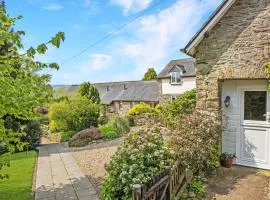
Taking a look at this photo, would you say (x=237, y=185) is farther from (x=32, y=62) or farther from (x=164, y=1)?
(x=164, y=1)

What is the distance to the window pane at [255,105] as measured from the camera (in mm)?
8750

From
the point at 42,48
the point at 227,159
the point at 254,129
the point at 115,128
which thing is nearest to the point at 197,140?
the point at 227,159

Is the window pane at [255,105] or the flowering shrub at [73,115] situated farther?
the flowering shrub at [73,115]

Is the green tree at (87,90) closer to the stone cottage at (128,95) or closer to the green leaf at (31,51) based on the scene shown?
the stone cottage at (128,95)

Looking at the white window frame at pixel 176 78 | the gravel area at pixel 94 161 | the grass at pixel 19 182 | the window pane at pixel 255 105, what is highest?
the white window frame at pixel 176 78

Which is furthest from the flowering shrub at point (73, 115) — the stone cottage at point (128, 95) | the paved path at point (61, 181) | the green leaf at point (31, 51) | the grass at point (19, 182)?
the green leaf at point (31, 51)

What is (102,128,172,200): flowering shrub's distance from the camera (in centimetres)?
609

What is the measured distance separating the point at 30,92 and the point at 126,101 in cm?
3657

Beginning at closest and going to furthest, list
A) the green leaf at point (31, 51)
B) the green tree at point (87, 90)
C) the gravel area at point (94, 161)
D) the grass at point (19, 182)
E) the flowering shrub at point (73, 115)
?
the green leaf at point (31, 51) < the grass at point (19, 182) < the gravel area at point (94, 161) < the flowering shrub at point (73, 115) < the green tree at point (87, 90)

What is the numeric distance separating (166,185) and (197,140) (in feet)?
6.58

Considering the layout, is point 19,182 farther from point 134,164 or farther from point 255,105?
point 255,105

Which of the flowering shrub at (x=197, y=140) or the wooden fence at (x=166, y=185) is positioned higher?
the flowering shrub at (x=197, y=140)

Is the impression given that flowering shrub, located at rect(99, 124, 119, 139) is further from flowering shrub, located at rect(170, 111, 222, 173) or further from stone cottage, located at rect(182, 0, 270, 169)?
flowering shrub, located at rect(170, 111, 222, 173)

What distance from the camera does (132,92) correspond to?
43.2m
